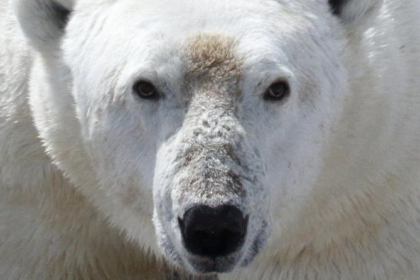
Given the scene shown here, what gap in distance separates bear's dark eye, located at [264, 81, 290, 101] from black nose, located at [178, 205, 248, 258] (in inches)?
22.7

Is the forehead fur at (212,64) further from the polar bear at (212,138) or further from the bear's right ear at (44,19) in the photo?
the bear's right ear at (44,19)

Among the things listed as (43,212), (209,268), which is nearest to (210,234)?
(209,268)

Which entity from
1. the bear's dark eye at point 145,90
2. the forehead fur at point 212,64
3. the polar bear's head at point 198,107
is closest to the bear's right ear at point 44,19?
the polar bear's head at point 198,107

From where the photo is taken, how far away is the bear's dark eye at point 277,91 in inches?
190

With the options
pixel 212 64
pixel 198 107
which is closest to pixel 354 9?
pixel 212 64

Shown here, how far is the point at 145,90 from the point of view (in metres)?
4.88

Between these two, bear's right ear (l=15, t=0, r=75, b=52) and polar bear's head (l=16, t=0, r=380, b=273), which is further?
bear's right ear (l=15, t=0, r=75, b=52)

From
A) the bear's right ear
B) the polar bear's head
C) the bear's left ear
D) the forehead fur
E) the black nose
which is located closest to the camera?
the black nose

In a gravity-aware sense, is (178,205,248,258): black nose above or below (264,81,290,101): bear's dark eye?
below

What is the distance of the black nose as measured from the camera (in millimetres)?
4441

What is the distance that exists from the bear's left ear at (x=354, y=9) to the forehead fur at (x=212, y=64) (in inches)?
30.9

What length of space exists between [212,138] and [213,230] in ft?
1.28

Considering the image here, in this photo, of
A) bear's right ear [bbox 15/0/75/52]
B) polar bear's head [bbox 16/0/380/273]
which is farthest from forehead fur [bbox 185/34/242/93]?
bear's right ear [bbox 15/0/75/52]

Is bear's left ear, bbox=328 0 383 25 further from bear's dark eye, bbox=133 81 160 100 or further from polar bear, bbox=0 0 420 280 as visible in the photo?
bear's dark eye, bbox=133 81 160 100
